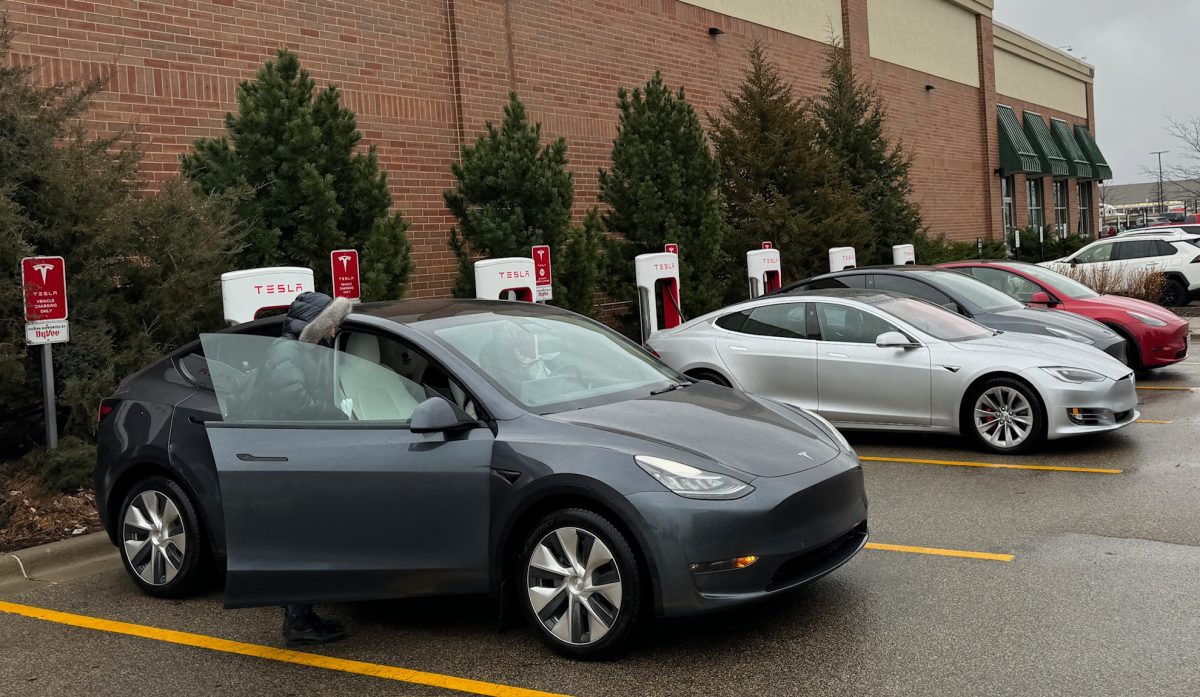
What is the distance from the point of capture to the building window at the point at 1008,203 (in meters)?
34.8

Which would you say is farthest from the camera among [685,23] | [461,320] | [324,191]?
[685,23]

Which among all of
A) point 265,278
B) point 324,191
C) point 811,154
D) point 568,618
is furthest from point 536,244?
point 568,618

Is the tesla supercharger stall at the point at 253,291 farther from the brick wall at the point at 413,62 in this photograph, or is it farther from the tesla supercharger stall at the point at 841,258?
the tesla supercharger stall at the point at 841,258

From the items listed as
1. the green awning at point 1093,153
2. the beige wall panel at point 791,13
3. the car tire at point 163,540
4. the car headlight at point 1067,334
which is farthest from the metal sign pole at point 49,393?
the green awning at point 1093,153

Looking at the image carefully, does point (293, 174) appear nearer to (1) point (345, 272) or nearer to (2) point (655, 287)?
(1) point (345, 272)

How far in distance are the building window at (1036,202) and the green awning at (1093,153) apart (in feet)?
18.6

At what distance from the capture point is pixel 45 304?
7238mm

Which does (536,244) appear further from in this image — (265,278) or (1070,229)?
(1070,229)

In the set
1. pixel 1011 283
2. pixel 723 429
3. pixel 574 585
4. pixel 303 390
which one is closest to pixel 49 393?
pixel 303 390

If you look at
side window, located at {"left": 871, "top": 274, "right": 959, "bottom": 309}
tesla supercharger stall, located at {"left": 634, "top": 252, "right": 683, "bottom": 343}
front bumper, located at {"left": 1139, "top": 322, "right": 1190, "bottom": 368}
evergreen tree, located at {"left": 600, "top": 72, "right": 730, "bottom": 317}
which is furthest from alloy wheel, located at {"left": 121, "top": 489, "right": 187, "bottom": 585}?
front bumper, located at {"left": 1139, "top": 322, "right": 1190, "bottom": 368}

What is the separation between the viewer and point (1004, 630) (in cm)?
465

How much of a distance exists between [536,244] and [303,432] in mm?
7603

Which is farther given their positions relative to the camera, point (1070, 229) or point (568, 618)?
point (1070, 229)

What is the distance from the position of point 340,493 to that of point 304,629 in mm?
669
